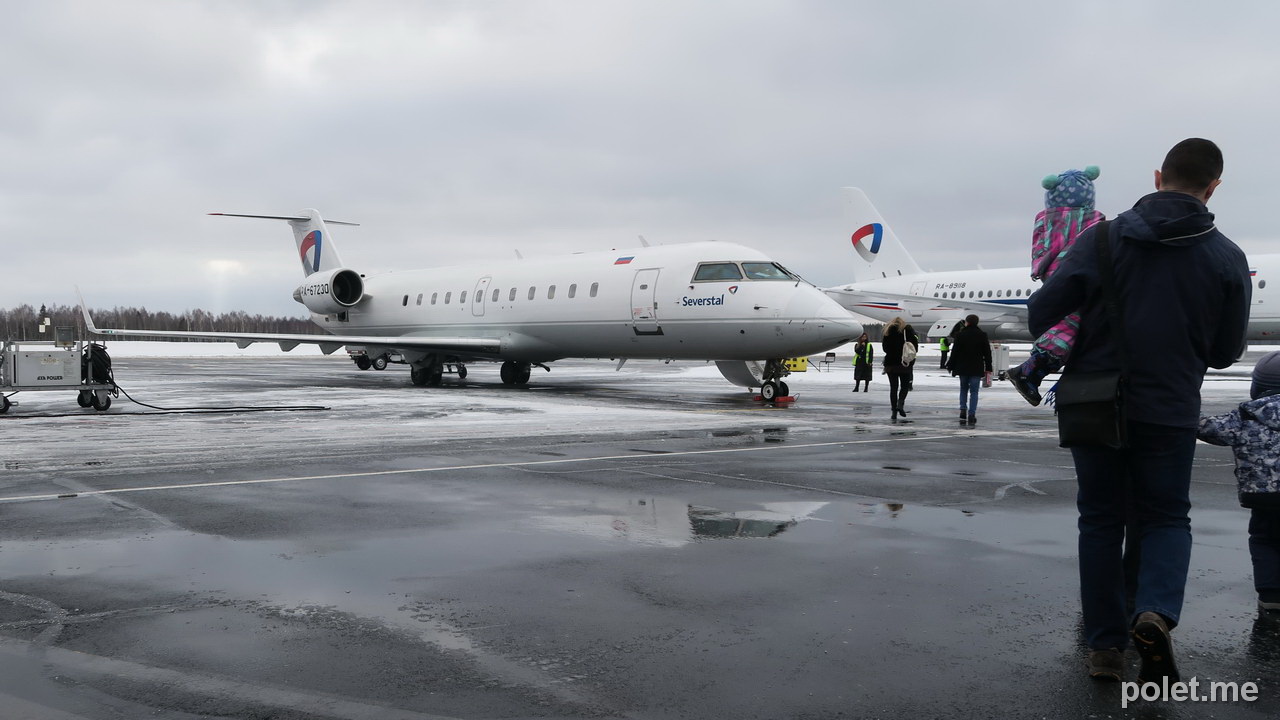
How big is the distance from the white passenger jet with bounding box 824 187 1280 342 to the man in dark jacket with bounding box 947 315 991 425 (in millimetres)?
17947

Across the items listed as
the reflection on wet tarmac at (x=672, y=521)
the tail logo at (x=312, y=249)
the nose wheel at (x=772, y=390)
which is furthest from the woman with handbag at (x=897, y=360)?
the tail logo at (x=312, y=249)

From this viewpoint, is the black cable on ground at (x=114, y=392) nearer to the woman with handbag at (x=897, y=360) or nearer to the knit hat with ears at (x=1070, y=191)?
the woman with handbag at (x=897, y=360)

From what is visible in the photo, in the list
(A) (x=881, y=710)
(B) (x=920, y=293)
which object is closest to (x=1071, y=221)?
(A) (x=881, y=710)

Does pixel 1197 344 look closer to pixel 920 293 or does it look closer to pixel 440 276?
pixel 440 276

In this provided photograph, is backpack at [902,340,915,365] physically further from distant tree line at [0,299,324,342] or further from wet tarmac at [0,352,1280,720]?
distant tree line at [0,299,324,342]

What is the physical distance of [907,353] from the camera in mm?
15172

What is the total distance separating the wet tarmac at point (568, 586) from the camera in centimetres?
324

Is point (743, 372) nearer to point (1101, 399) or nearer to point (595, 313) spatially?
point (595, 313)

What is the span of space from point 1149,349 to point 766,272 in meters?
15.0

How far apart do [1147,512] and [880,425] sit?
1020 centimetres

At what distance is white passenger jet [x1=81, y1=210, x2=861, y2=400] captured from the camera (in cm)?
1767

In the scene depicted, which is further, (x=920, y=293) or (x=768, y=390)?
(x=920, y=293)


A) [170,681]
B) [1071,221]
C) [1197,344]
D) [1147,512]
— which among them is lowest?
[170,681]

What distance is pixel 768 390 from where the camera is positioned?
17.9 metres
